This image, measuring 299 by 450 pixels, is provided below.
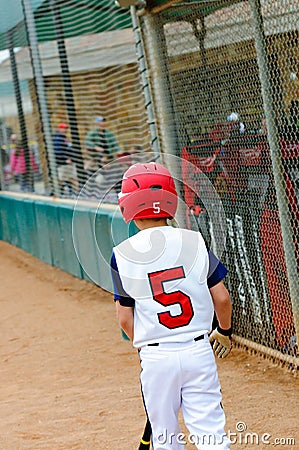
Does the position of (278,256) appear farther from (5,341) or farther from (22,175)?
(22,175)

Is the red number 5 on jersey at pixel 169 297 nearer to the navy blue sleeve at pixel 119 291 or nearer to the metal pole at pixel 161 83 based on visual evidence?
the navy blue sleeve at pixel 119 291

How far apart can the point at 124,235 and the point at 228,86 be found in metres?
1.21

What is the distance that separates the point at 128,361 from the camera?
6207 mm

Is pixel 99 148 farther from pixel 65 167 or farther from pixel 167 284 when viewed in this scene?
pixel 167 284

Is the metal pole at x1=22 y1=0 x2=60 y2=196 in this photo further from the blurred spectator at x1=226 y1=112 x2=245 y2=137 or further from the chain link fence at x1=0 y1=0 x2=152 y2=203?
the blurred spectator at x1=226 y1=112 x2=245 y2=137

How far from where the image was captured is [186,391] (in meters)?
3.18

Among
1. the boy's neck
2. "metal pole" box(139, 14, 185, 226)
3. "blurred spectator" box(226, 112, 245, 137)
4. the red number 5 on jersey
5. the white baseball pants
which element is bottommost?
the white baseball pants

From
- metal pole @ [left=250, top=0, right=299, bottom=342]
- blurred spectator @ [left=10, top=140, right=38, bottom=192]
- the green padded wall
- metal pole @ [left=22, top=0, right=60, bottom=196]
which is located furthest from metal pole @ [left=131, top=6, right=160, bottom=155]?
blurred spectator @ [left=10, top=140, right=38, bottom=192]

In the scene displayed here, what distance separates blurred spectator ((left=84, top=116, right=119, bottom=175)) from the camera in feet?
37.8

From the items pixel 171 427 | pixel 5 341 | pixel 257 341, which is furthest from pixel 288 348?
pixel 5 341

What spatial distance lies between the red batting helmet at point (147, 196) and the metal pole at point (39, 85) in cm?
743

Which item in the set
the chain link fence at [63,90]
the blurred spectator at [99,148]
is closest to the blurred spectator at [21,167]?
the chain link fence at [63,90]

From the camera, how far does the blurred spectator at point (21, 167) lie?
12547 millimetres

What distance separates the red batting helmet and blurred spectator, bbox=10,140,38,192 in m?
9.08
